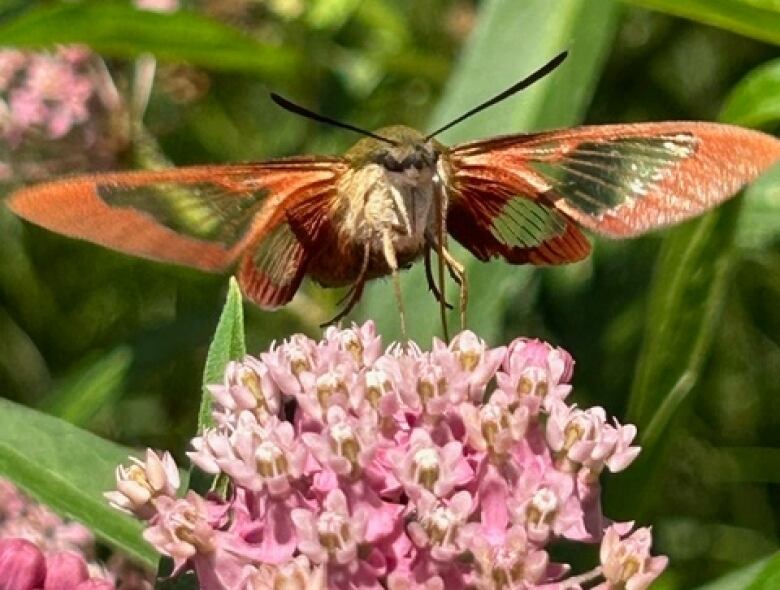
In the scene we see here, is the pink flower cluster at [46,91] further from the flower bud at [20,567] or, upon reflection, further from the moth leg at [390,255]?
the flower bud at [20,567]

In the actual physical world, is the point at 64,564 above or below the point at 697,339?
below

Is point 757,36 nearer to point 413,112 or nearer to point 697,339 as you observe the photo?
point 697,339

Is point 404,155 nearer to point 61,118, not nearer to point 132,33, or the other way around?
point 132,33

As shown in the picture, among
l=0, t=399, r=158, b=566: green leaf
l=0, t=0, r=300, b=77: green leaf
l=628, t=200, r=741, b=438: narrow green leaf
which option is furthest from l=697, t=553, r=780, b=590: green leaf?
l=0, t=0, r=300, b=77: green leaf

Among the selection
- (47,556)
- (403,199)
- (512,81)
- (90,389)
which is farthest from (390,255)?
(90,389)

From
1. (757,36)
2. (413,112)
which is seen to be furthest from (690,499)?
(757,36)

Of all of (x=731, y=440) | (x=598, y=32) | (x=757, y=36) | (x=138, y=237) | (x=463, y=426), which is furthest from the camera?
(x=731, y=440)
